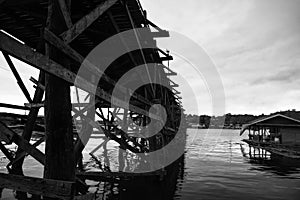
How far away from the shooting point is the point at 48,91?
290 cm

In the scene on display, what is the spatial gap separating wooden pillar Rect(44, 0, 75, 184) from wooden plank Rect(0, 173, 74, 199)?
192 mm

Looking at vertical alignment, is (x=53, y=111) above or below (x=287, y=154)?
above

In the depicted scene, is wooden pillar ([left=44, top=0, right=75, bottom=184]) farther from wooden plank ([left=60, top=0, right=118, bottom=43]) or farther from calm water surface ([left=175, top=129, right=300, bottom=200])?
calm water surface ([left=175, top=129, right=300, bottom=200])

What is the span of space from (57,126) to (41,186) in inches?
28.9

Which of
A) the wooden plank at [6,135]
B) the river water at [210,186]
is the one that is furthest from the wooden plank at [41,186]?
the river water at [210,186]

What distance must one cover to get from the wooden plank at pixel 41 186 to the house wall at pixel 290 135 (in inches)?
1106

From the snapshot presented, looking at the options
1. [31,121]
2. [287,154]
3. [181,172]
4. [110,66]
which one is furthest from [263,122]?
[31,121]

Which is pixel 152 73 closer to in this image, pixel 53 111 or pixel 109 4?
pixel 109 4

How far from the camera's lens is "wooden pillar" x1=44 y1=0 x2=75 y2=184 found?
2781 mm

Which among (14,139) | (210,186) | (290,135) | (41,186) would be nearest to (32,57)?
(41,186)

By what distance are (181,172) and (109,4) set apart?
470 inches

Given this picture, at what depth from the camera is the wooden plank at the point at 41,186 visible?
98.5 inches

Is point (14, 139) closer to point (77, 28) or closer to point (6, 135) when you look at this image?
point (6, 135)

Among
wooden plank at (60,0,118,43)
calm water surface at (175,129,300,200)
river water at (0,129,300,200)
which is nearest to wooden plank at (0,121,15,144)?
wooden plank at (60,0,118,43)
